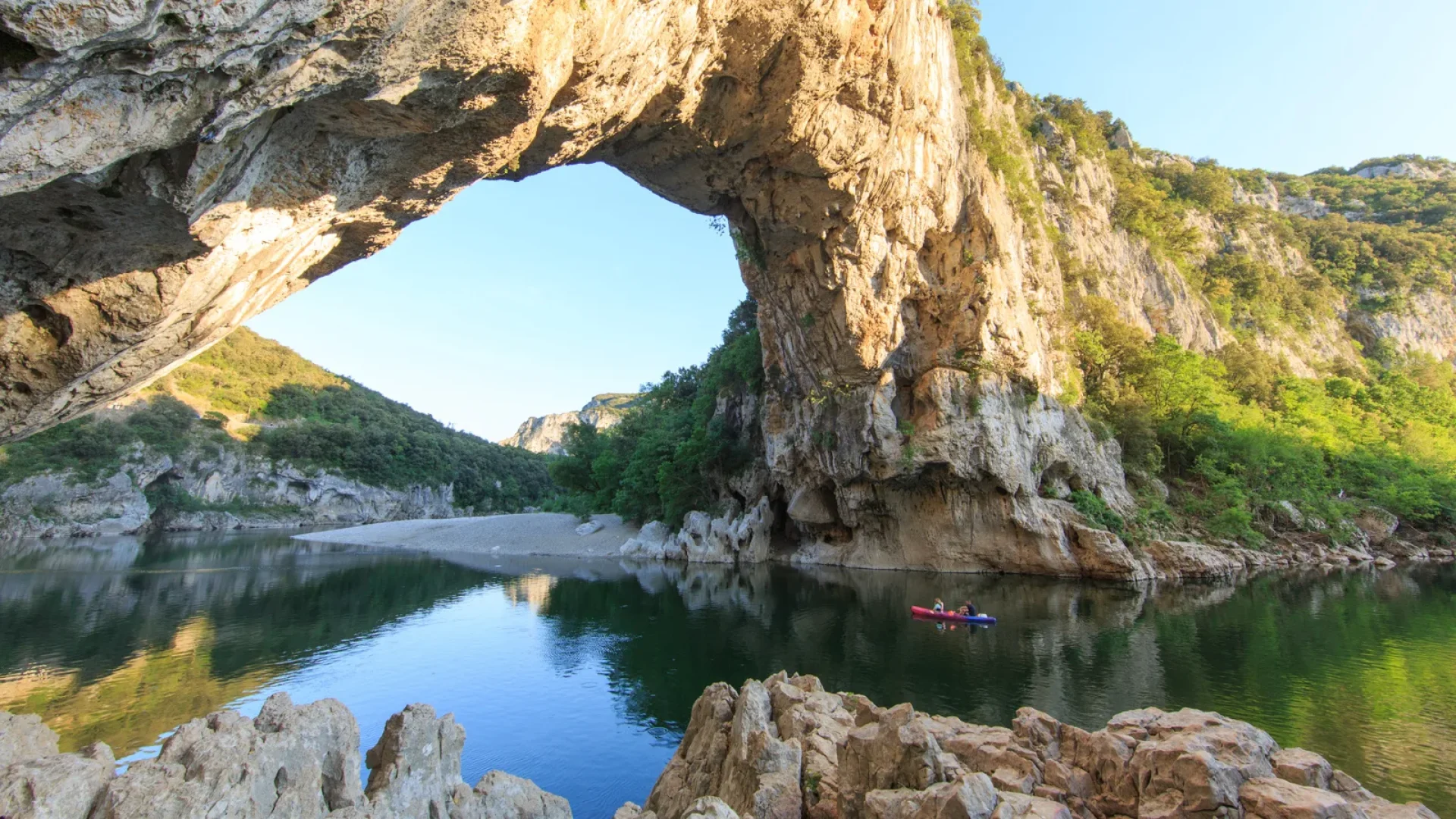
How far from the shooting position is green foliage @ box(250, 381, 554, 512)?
68.2m

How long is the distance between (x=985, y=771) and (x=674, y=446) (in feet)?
102

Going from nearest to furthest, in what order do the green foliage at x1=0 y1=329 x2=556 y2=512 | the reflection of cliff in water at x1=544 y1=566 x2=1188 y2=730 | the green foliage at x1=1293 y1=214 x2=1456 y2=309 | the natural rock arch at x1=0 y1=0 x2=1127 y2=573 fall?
the natural rock arch at x1=0 y1=0 x2=1127 y2=573
the reflection of cliff in water at x1=544 y1=566 x2=1188 y2=730
the green foliage at x1=1293 y1=214 x2=1456 y2=309
the green foliage at x1=0 y1=329 x2=556 y2=512

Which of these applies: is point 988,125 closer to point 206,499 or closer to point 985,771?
point 985,771

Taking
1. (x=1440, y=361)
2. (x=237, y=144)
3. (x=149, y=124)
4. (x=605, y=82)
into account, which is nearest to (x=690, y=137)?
(x=605, y=82)

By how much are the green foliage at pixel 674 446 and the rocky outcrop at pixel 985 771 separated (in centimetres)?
2763

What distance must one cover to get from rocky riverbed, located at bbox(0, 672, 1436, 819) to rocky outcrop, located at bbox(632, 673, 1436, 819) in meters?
0.02

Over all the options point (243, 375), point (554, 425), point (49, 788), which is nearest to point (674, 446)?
point (49, 788)

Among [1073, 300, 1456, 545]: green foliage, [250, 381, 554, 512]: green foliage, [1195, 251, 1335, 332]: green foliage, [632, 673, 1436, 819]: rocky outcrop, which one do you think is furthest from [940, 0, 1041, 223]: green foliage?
[250, 381, 554, 512]: green foliage

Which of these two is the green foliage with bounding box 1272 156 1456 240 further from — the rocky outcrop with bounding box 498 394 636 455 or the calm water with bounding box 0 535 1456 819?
the rocky outcrop with bounding box 498 394 636 455

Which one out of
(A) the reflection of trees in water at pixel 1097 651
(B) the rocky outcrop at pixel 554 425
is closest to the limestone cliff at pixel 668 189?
(A) the reflection of trees in water at pixel 1097 651

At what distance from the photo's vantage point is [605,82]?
966 centimetres

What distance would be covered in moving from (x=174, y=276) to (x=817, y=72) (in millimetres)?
12082

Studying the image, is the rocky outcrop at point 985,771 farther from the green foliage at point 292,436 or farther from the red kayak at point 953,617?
the green foliage at point 292,436

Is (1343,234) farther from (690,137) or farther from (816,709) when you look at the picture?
(816,709)
